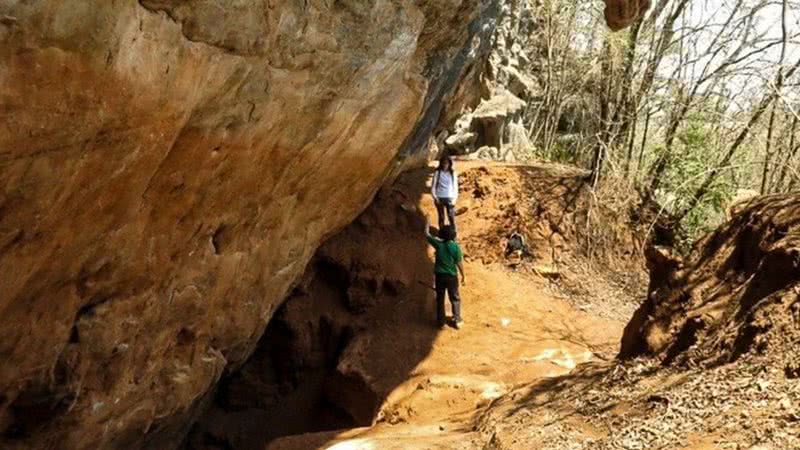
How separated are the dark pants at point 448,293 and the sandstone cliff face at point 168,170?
1958 millimetres

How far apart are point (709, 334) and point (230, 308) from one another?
4.61 metres

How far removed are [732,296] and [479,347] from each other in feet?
16.5

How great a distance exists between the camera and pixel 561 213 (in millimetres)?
14195

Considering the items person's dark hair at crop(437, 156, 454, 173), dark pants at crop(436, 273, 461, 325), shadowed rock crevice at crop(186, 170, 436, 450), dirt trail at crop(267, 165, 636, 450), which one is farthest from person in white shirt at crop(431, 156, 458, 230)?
dark pants at crop(436, 273, 461, 325)

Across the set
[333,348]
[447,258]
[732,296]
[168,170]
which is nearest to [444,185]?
[447,258]

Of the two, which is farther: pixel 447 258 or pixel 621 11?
pixel 447 258

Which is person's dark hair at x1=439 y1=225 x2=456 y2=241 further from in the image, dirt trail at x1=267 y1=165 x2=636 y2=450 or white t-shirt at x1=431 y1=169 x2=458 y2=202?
white t-shirt at x1=431 y1=169 x2=458 y2=202

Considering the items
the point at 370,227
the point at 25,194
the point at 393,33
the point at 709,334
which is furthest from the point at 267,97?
the point at 370,227

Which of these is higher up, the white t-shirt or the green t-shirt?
the white t-shirt

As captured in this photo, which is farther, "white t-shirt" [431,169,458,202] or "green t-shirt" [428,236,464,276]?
"white t-shirt" [431,169,458,202]

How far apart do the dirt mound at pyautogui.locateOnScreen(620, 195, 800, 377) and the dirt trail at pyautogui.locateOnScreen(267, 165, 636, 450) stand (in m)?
1.64

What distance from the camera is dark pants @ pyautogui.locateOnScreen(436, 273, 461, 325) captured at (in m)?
10.9

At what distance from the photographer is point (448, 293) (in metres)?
11.2

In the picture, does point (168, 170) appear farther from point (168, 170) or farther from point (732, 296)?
point (732, 296)
